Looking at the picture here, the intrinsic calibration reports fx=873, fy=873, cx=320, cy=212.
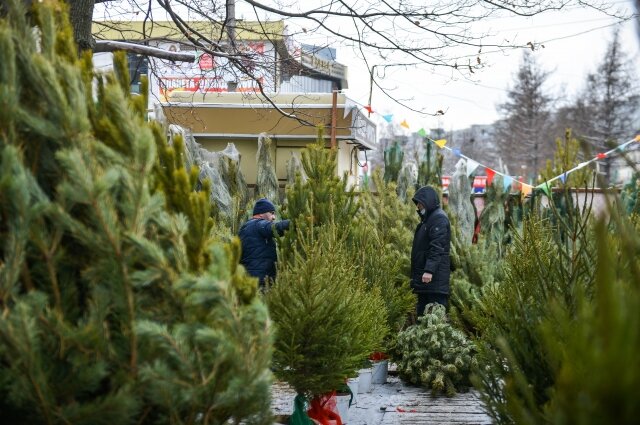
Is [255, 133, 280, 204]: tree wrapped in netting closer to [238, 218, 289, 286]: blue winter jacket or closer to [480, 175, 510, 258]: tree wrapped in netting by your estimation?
[480, 175, 510, 258]: tree wrapped in netting

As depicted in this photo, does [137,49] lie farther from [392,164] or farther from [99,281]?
[392,164]

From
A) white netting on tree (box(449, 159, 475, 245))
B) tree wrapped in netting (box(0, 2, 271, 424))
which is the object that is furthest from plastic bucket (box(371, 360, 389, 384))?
tree wrapped in netting (box(0, 2, 271, 424))

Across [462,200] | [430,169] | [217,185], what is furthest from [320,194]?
[430,169]

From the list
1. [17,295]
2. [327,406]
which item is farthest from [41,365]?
[327,406]

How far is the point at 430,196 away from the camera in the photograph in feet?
32.3

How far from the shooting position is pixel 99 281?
244 cm

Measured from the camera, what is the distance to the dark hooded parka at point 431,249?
31.5ft

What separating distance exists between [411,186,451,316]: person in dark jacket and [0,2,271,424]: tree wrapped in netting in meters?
7.14

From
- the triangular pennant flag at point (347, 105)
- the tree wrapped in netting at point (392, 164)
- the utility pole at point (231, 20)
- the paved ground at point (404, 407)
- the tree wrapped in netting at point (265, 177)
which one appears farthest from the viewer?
the triangular pennant flag at point (347, 105)

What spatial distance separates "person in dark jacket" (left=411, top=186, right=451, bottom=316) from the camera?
9586 mm

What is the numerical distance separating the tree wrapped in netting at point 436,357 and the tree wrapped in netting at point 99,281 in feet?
18.4

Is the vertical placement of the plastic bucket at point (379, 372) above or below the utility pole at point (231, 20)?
below

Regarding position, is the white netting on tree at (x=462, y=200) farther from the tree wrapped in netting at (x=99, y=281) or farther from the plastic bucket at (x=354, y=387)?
the tree wrapped in netting at (x=99, y=281)

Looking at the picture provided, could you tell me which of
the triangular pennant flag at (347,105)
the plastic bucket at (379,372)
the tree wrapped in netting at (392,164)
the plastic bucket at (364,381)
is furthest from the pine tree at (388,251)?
the triangular pennant flag at (347,105)
